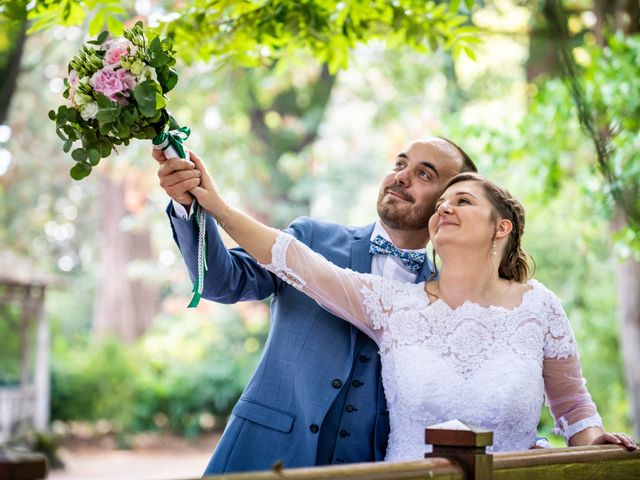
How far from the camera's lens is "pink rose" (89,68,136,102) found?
9.04ft

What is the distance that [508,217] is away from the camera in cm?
340

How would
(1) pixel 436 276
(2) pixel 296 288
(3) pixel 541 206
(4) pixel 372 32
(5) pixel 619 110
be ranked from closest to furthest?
(2) pixel 296 288 < (1) pixel 436 276 < (4) pixel 372 32 < (5) pixel 619 110 < (3) pixel 541 206

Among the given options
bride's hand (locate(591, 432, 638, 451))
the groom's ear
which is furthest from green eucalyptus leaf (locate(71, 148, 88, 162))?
bride's hand (locate(591, 432, 638, 451))

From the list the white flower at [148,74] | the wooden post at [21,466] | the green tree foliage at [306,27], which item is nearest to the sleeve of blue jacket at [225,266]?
the white flower at [148,74]

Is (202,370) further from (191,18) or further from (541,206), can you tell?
(191,18)

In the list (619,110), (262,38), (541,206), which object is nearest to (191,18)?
(262,38)

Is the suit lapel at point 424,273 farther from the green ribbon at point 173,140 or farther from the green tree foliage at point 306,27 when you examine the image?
the green tree foliage at point 306,27

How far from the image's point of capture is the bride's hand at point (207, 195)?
2.98 meters

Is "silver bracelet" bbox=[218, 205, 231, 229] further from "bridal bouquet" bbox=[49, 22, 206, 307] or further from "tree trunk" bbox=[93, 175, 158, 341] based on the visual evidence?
"tree trunk" bbox=[93, 175, 158, 341]

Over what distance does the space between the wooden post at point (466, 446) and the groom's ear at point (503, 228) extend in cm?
114

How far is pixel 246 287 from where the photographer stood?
3312mm

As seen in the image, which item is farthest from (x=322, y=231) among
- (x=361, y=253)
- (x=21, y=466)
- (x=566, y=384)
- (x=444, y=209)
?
(x=21, y=466)

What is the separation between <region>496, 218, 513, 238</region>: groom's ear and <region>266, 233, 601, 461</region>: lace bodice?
23 cm

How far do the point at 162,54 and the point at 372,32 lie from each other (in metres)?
1.93
